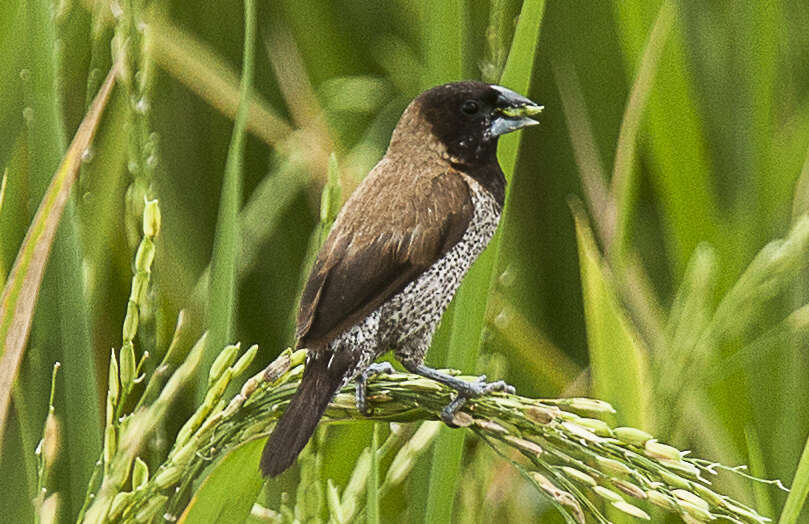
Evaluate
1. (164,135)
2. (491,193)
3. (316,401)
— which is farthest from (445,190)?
(164,135)

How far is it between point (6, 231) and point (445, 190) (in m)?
0.74

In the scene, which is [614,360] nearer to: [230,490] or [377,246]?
[377,246]

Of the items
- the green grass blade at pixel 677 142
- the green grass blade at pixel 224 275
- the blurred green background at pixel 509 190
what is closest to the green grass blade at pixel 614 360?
the blurred green background at pixel 509 190

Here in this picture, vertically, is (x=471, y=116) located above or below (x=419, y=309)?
above

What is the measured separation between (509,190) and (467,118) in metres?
0.11

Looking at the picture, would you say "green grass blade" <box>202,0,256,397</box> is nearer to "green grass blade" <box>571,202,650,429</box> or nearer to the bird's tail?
the bird's tail

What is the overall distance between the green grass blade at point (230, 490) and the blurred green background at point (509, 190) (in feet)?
0.52

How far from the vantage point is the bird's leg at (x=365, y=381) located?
1119 millimetres

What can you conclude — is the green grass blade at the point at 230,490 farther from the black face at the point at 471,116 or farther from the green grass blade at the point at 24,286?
the black face at the point at 471,116

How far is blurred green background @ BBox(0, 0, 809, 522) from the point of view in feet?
4.45

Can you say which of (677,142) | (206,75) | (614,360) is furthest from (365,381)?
(206,75)

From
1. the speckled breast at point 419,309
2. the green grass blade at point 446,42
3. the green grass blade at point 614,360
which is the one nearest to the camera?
the speckled breast at point 419,309

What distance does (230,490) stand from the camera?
1104mm

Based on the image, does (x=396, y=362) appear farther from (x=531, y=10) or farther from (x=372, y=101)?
(x=372, y=101)
